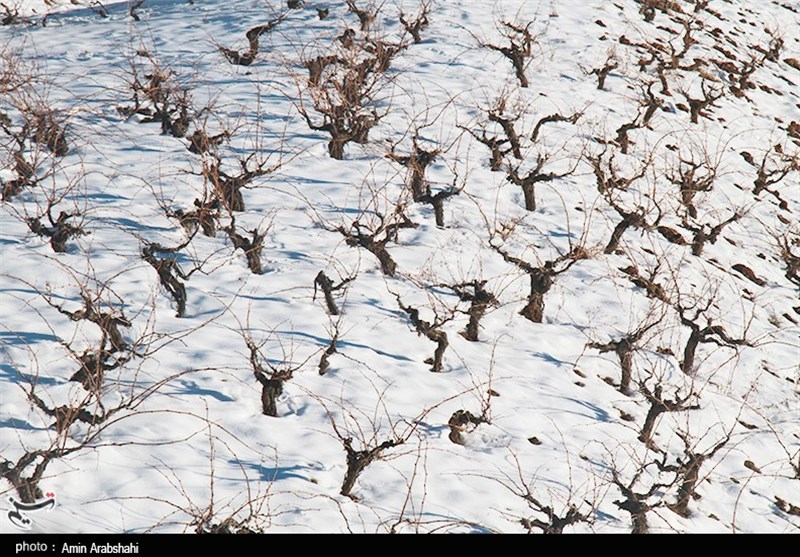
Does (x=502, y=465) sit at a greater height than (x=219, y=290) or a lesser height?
lesser

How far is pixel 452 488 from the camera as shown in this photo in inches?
203

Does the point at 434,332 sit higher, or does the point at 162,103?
the point at 162,103

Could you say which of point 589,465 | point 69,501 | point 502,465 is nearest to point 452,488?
point 502,465

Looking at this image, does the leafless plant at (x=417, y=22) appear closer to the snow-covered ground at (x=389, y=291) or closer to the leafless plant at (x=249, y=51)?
the snow-covered ground at (x=389, y=291)

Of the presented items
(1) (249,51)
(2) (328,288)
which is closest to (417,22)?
(1) (249,51)

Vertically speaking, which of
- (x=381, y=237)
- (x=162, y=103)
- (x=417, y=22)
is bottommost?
(x=381, y=237)

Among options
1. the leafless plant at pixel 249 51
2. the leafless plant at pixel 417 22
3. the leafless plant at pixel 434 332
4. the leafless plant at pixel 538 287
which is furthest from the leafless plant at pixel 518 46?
the leafless plant at pixel 434 332

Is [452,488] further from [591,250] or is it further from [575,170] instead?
[575,170]

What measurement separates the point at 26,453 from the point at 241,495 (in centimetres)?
133

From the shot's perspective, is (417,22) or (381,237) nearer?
(381,237)

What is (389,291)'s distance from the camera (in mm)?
7258

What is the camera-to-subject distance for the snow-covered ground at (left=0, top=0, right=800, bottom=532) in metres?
5.07

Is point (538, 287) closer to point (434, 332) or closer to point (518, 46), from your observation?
point (434, 332)

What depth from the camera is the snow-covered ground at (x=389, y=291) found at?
507 cm
